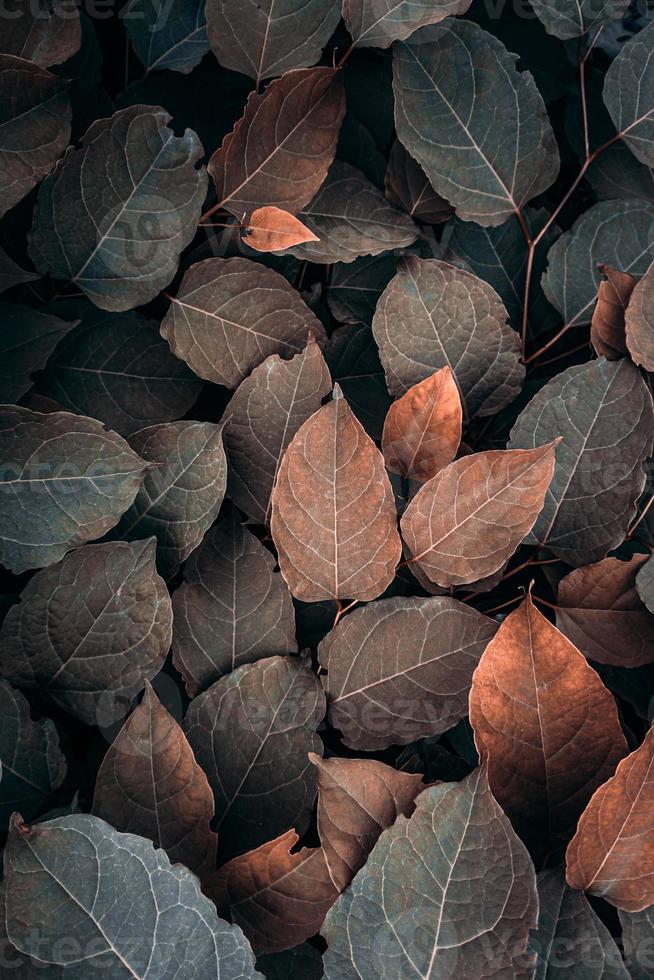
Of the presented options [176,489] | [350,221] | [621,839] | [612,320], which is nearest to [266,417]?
[176,489]

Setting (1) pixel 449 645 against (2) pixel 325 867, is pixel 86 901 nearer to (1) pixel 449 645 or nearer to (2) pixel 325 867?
(2) pixel 325 867

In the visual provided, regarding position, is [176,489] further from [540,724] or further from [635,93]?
[635,93]

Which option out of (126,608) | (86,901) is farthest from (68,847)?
(126,608)

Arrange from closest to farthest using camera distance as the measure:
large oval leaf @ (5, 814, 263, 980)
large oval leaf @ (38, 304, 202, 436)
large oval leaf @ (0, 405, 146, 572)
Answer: large oval leaf @ (5, 814, 263, 980) < large oval leaf @ (0, 405, 146, 572) < large oval leaf @ (38, 304, 202, 436)

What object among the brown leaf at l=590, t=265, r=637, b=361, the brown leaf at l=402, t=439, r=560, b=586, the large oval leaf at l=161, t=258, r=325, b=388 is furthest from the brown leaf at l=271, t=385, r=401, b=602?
the brown leaf at l=590, t=265, r=637, b=361

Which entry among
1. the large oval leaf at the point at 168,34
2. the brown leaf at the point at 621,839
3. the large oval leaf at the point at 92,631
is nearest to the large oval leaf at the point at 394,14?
the large oval leaf at the point at 168,34

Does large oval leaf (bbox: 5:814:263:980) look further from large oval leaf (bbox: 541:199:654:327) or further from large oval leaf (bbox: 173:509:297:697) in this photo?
large oval leaf (bbox: 541:199:654:327)
